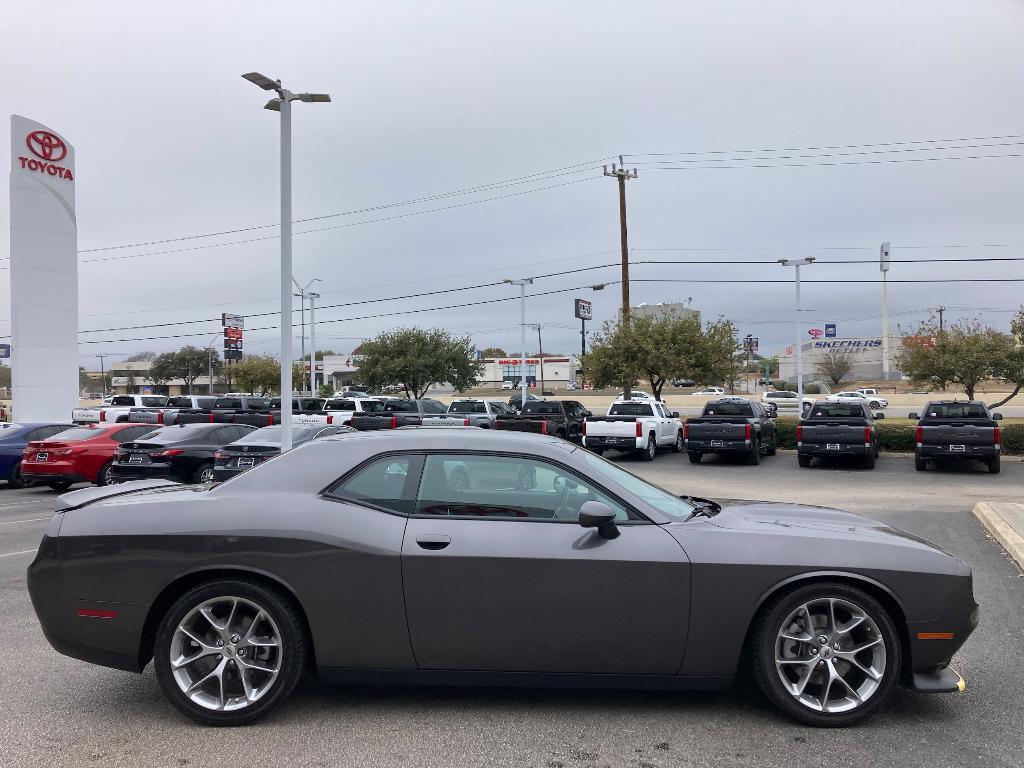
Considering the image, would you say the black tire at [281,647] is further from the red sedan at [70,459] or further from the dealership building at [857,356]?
the dealership building at [857,356]

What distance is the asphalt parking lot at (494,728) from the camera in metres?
3.97

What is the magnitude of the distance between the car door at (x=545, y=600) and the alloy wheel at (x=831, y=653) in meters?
0.59

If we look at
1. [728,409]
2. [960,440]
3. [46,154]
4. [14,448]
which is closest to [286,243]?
[14,448]

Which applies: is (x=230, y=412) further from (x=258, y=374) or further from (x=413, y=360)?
(x=258, y=374)

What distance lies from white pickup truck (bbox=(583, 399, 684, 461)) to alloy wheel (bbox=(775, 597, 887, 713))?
19.9 metres

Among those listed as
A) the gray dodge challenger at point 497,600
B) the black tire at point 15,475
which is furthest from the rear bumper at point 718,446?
the gray dodge challenger at point 497,600

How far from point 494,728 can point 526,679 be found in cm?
29

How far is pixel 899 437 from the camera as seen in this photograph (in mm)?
24922

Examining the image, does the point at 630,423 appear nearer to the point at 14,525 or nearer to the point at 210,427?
the point at 210,427

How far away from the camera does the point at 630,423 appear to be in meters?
24.4

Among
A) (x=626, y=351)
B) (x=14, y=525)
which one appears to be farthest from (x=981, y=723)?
(x=626, y=351)

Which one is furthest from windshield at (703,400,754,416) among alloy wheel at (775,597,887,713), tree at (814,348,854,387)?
tree at (814,348,854,387)

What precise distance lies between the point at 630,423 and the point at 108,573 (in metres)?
20.7

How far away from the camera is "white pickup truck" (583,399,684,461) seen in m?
24.3
